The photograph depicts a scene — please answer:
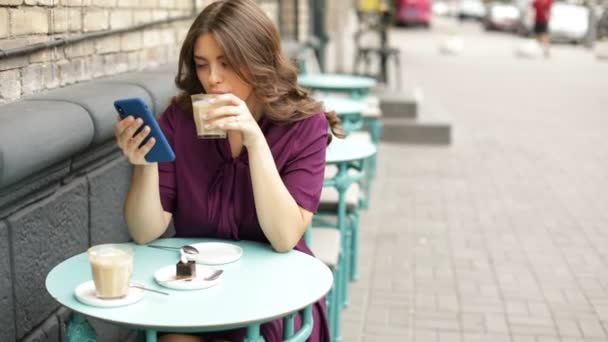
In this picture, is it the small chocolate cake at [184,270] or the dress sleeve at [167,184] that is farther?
the dress sleeve at [167,184]

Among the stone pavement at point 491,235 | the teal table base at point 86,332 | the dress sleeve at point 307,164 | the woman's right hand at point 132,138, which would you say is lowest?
the stone pavement at point 491,235

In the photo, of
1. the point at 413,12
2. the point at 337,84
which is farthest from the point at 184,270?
the point at 413,12

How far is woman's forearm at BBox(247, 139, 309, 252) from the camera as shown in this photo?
7.95 feet

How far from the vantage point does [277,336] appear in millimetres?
2398

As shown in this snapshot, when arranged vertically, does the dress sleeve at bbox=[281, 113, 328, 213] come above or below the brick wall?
below

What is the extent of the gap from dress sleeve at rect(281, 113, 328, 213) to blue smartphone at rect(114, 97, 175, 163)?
1.60ft

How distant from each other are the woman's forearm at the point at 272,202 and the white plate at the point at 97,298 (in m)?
0.49

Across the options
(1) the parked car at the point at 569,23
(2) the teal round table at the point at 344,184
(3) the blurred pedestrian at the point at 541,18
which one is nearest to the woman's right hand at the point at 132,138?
(2) the teal round table at the point at 344,184

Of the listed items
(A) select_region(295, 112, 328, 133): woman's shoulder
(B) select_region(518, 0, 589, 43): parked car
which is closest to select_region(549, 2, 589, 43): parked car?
(B) select_region(518, 0, 589, 43): parked car

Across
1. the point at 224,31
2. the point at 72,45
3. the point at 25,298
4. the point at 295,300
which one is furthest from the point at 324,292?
the point at 72,45

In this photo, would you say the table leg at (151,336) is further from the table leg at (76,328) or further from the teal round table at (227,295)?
the table leg at (76,328)

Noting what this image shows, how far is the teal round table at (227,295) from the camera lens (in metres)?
1.96

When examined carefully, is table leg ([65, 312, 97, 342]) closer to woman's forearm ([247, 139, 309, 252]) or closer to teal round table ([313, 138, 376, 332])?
woman's forearm ([247, 139, 309, 252])

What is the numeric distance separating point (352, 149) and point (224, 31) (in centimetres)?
208
